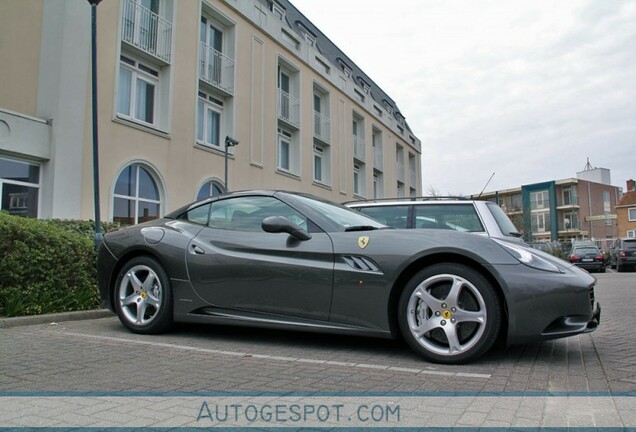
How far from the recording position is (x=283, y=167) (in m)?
22.5

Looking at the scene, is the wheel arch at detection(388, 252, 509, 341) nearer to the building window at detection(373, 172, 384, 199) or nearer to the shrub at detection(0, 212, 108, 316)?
the shrub at detection(0, 212, 108, 316)

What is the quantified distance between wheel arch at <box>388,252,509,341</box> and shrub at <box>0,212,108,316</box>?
4374mm

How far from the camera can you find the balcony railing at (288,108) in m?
21.7

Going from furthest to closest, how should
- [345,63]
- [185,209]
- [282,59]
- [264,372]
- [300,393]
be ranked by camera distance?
[345,63], [282,59], [185,209], [264,372], [300,393]

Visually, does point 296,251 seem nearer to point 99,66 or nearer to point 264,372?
point 264,372

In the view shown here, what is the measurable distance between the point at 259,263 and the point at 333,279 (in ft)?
2.38

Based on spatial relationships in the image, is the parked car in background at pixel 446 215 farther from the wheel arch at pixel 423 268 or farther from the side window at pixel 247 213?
the wheel arch at pixel 423 268

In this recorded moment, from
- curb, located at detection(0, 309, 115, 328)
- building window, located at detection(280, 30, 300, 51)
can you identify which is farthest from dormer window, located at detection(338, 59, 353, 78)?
curb, located at detection(0, 309, 115, 328)

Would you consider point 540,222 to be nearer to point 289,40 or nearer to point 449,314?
point 289,40

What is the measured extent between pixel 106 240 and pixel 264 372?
275 cm

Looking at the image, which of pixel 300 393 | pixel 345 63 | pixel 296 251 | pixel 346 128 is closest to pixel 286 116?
pixel 346 128

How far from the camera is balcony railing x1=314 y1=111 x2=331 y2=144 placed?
995 inches

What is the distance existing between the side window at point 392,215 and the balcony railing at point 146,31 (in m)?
9.90

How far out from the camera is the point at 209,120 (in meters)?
17.7
